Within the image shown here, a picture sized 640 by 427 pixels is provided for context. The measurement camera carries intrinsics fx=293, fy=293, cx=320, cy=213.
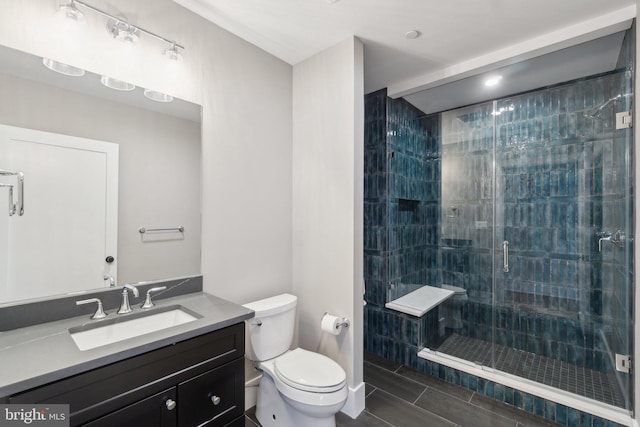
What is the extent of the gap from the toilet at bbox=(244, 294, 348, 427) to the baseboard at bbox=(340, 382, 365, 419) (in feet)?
1.12

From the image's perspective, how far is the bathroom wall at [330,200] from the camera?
2078 millimetres

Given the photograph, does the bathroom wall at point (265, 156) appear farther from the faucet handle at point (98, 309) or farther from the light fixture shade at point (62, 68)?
the faucet handle at point (98, 309)

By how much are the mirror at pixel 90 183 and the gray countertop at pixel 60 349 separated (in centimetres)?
19

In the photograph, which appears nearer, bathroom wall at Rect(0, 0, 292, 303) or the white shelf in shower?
bathroom wall at Rect(0, 0, 292, 303)

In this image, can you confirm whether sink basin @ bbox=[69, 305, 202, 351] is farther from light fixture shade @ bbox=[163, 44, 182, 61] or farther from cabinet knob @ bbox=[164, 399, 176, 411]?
light fixture shade @ bbox=[163, 44, 182, 61]

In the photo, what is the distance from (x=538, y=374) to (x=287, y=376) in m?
A: 2.11

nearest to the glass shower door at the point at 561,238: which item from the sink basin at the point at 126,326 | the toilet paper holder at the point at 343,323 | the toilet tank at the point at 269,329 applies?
the toilet paper holder at the point at 343,323

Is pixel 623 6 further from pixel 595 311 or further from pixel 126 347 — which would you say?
pixel 126 347

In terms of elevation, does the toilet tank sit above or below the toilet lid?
above

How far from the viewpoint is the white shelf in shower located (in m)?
2.69

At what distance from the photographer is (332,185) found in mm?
2186

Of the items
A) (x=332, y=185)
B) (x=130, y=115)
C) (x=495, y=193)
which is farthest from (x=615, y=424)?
(x=130, y=115)

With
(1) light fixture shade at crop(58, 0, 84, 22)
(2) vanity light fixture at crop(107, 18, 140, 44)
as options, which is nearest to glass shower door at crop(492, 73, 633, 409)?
(2) vanity light fixture at crop(107, 18, 140, 44)

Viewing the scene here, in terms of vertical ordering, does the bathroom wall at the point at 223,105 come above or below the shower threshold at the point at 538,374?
above
